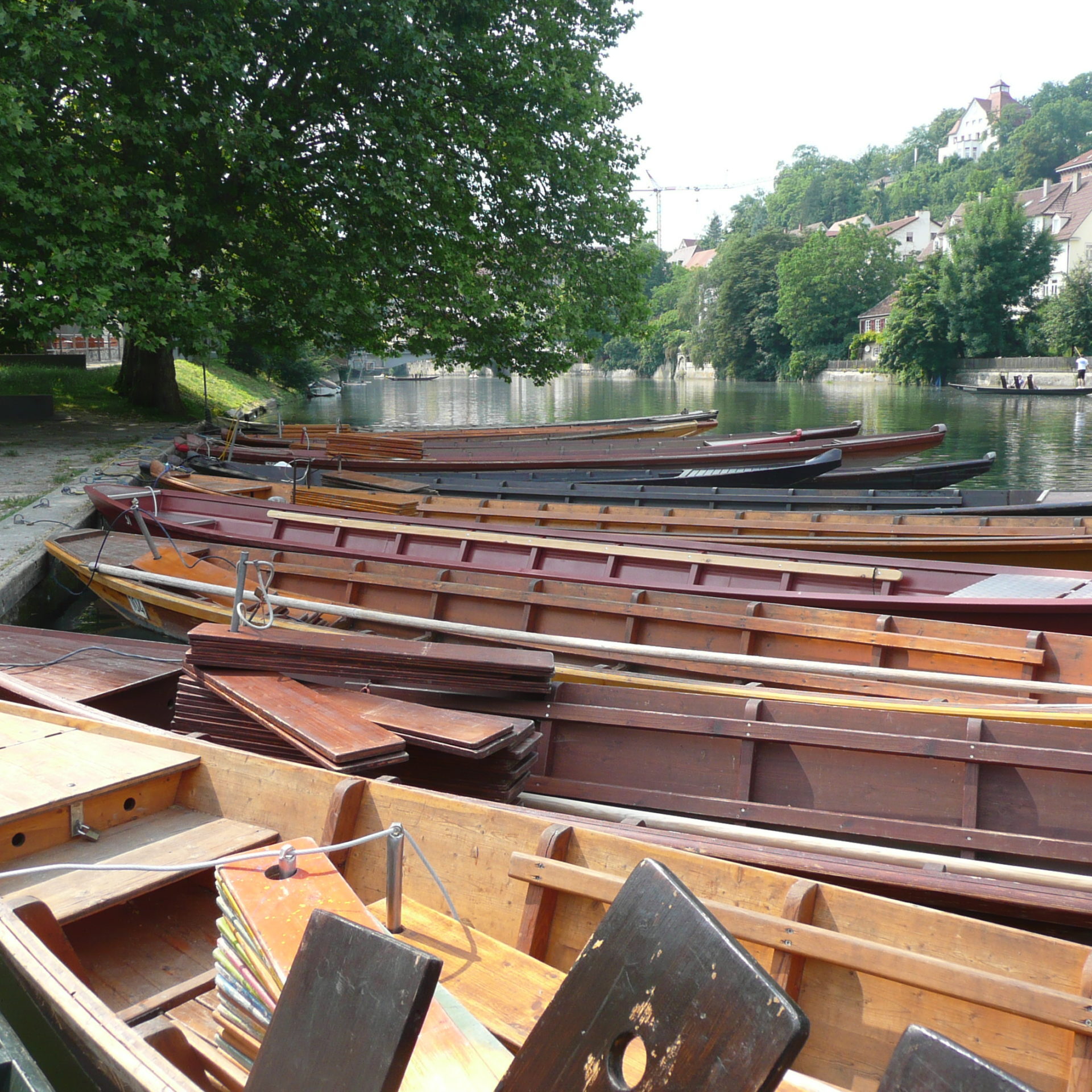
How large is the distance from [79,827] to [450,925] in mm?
1468

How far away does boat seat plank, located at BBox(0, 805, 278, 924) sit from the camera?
2.83 m

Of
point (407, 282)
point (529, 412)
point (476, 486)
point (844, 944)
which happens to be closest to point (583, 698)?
point (844, 944)

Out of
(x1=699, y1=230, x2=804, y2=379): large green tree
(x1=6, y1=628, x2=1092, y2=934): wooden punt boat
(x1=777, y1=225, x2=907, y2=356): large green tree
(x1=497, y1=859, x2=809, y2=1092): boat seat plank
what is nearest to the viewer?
(x1=497, y1=859, x2=809, y2=1092): boat seat plank

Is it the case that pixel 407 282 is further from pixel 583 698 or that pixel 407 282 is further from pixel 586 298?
pixel 583 698

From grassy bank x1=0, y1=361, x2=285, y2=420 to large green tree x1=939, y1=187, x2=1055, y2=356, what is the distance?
145 feet

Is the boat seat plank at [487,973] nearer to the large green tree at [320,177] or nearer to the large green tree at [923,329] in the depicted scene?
the large green tree at [320,177]

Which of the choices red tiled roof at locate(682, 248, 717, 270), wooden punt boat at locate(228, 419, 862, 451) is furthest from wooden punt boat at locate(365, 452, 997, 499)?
red tiled roof at locate(682, 248, 717, 270)

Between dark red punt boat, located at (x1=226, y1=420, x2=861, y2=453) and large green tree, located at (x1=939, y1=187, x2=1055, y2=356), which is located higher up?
large green tree, located at (x1=939, y1=187, x2=1055, y2=356)

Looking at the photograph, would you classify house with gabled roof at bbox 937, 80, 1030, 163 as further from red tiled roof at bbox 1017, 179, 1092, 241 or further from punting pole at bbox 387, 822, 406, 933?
punting pole at bbox 387, 822, 406, 933

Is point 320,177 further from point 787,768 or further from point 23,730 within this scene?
point 787,768

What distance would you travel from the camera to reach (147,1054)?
6.43 ft

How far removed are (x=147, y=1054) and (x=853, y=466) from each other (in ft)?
47.3

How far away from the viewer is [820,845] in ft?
12.6

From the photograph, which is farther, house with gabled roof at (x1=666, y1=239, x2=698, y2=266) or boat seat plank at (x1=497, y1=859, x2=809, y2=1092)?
house with gabled roof at (x1=666, y1=239, x2=698, y2=266)
